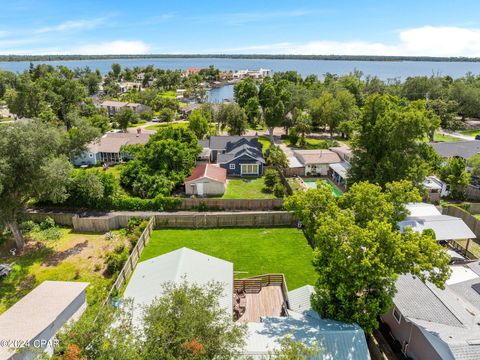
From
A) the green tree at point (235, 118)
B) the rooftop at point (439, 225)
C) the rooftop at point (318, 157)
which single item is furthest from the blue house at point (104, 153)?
the rooftop at point (439, 225)

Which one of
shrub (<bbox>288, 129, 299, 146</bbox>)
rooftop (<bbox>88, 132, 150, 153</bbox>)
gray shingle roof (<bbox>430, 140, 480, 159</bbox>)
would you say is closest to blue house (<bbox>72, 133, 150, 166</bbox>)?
rooftop (<bbox>88, 132, 150, 153</bbox>)

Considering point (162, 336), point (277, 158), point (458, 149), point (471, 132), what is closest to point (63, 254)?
point (162, 336)

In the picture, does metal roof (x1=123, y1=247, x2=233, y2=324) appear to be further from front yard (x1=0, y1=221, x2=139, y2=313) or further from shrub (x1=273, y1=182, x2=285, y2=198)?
shrub (x1=273, y1=182, x2=285, y2=198)

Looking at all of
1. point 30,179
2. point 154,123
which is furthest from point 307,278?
point 154,123

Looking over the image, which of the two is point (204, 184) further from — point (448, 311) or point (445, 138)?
point (445, 138)

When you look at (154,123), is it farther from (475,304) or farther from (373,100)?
(475,304)

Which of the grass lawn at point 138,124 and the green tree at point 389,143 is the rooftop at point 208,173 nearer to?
the green tree at point 389,143

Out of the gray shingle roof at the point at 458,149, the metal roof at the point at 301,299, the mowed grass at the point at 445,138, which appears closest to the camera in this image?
the metal roof at the point at 301,299
